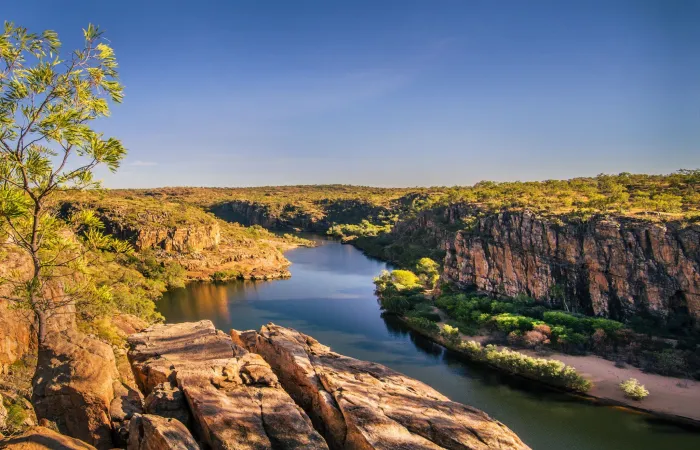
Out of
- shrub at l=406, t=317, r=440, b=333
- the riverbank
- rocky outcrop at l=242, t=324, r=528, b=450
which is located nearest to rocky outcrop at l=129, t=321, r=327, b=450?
rocky outcrop at l=242, t=324, r=528, b=450

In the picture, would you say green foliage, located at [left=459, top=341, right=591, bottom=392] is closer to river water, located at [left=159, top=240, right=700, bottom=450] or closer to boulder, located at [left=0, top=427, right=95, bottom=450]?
river water, located at [left=159, top=240, right=700, bottom=450]

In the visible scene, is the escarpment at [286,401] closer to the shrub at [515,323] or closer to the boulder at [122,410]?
the boulder at [122,410]

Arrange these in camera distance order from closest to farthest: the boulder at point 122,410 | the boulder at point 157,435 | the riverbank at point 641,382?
the boulder at point 157,435 → the boulder at point 122,410 → the riverbank at point 641,382

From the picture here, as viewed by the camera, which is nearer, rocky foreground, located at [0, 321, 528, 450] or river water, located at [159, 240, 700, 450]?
rocky foreground, located at [0, 321, 528, 450]

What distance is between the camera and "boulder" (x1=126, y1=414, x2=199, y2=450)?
26.0ft

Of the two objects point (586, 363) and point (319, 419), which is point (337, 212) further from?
point (319, 419)

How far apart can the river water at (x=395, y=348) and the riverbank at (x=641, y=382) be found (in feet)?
3.35

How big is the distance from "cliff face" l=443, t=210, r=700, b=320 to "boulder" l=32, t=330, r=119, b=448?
46286 mm

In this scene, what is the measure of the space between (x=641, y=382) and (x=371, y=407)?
30138mm

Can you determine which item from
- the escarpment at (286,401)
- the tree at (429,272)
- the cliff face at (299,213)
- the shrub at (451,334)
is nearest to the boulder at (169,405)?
the escarpment at (286,401)

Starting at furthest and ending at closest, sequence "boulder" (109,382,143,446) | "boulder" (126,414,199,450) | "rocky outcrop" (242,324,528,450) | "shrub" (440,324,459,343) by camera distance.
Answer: "shrub" (440,324,459,343)
"rocky outcrop" (242,324,528,450)
"boulder" (109,382,143,446)
"boulder" (126,414,199,450)

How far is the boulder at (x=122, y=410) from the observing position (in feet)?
30.5

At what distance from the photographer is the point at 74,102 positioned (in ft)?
24.2

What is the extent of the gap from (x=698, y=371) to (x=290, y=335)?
3389 cm
